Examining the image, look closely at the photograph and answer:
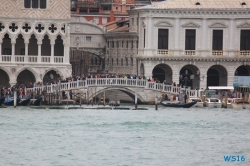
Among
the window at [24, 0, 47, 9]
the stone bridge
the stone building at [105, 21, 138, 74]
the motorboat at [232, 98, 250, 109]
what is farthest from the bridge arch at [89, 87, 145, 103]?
the stone building at [105, 21, 138, 74]

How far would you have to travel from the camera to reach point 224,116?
3497 inches

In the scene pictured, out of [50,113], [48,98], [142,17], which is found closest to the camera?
[50,113]

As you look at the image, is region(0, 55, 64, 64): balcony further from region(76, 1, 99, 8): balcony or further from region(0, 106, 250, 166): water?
region(76, 1, 99, 8): balcony

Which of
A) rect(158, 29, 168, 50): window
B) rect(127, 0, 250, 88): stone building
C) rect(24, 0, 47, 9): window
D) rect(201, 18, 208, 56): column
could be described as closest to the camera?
rect(24, 0, 47, 9): window

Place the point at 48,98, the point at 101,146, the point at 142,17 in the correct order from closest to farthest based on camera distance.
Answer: the point at 101,146, the point at 48,98, the point at 142,17

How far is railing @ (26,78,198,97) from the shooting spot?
95250mm

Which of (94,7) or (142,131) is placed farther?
(94,7)

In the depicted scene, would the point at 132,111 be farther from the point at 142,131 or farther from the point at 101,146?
the point at 101,146

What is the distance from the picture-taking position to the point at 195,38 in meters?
102

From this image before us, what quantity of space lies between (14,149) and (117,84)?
25.4 metres

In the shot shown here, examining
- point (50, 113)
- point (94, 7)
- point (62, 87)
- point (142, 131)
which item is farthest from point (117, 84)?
point (94, 7)

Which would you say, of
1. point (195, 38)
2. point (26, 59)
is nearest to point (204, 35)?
point (195, 38)

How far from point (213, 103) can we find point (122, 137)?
19.7 metres

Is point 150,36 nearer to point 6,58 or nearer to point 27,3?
A: point 27,3
